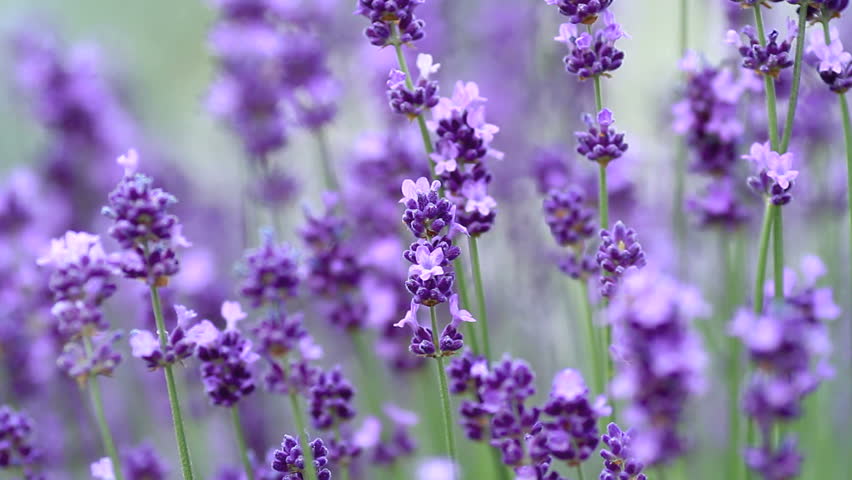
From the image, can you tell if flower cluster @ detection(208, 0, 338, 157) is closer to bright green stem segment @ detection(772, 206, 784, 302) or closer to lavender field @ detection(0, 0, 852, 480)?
lavender field @ detection(0, 0, 852, 480)

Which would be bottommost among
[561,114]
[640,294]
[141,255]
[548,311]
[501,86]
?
[640,294]

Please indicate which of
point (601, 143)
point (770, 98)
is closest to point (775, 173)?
point (770, 98)

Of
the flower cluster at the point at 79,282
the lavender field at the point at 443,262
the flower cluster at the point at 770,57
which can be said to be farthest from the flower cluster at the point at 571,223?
the flower cluster at the point at 79,282

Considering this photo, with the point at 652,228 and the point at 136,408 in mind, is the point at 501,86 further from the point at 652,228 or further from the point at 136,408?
the point at 136,408

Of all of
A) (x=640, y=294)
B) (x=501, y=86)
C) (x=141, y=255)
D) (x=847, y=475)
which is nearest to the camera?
(x=640, y=294)

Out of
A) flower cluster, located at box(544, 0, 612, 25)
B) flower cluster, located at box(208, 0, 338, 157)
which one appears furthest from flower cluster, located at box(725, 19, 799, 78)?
flower cluster, located at box(208, 0, 338, 157)

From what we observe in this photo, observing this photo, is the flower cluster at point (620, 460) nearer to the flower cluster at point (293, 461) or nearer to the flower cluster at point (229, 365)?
the flower cluster at point (293, 461)

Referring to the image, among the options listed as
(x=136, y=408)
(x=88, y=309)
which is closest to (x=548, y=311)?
(x=136, y=408)
